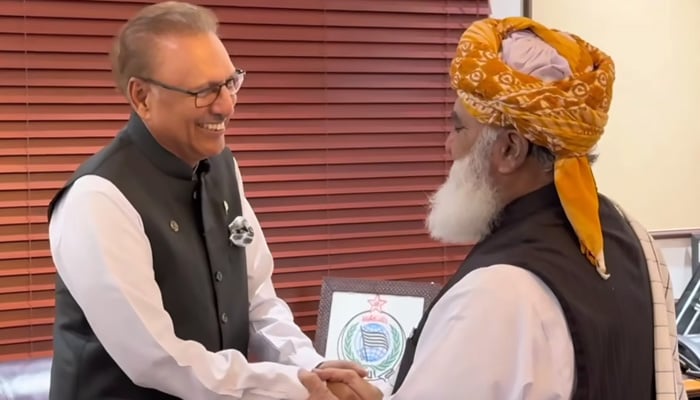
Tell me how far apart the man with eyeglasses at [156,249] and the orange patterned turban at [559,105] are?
0.57 meters

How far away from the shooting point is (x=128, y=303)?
150 cm

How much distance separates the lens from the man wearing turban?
1.21m

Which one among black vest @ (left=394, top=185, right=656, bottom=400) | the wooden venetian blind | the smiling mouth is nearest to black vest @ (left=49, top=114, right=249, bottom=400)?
the smiling mouth

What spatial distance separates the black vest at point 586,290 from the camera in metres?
1.23

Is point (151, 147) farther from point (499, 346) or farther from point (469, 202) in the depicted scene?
point (499, 346)

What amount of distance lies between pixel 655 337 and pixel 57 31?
72.7 inches

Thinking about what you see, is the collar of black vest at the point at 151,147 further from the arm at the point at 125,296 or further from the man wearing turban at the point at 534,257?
the man wearing turban at the point at 534,257

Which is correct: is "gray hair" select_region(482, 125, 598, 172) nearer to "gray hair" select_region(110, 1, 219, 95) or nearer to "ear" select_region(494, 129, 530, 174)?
"ear" select_region(494, 129, 530, 174)

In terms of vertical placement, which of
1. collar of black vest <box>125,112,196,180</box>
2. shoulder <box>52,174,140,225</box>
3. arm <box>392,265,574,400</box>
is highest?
collar of black vest <box>125,112,196,180</box>

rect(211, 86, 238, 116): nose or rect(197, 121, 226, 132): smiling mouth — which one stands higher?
rect(211, 86, 238, 116): nose

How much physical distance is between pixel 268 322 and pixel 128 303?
0.48m

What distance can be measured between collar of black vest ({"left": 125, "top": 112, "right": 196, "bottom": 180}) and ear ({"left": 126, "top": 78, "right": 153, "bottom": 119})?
1.0 inches

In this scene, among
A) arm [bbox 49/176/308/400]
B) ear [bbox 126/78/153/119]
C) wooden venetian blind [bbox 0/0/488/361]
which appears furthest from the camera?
wooden venetian blind [bbox 0/0/488/361]

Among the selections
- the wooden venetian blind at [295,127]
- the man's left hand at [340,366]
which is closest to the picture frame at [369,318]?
the wooden venetian blind at [295,127]
